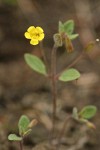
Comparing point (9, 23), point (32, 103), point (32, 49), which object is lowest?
point (32, 103)

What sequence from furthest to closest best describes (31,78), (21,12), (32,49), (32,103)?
1. (21,12)
2. (32,49)
3. (31,78)
4. (32,103)

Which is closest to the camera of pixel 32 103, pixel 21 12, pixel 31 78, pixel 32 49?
pixel 32 103

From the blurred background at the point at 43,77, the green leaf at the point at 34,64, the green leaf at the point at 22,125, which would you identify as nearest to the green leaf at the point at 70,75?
the green leaf at the point at 34,64

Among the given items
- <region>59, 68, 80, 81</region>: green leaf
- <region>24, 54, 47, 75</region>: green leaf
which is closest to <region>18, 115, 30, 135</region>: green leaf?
<region>59, 68, 80, 81</region>: green leaf

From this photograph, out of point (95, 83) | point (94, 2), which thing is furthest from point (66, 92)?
point (94, 2)

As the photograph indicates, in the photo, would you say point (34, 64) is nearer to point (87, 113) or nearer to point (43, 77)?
point (87, 113)

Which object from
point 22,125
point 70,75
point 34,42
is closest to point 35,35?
point 34,42

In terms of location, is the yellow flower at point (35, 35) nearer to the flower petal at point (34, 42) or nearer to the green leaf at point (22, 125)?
the flower petal at point (34, 42)

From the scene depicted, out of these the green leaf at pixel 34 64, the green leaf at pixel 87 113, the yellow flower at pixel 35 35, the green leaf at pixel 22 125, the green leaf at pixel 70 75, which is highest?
the yellow flower at pixel 35 35

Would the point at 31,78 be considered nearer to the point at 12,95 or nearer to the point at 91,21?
the point at 12,95

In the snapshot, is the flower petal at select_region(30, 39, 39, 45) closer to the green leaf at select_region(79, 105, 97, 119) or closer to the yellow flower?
the yellow flower
